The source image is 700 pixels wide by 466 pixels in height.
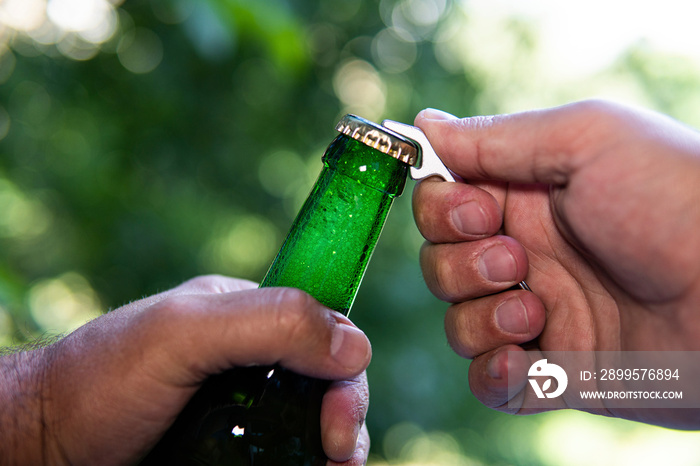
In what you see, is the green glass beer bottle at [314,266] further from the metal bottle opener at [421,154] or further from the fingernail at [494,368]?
the fingernail at [494,368]

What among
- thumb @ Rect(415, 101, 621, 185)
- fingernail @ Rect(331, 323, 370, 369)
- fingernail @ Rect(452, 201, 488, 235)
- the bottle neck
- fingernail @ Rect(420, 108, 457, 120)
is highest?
fingernail @ Rect(420, 108, 457, 120)

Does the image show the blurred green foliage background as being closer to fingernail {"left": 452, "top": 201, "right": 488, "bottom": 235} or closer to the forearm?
the forearm

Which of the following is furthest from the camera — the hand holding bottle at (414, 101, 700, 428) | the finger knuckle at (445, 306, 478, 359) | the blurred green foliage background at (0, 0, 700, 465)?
the blurred green foliage background at (0, 0, 700, 465)

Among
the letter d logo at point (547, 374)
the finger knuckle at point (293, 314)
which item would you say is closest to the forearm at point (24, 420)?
the finger knuckle at point (293, 314)

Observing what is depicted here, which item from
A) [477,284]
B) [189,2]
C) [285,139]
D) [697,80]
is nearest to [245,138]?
[285,139]

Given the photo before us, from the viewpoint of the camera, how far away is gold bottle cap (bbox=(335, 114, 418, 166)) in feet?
2.37

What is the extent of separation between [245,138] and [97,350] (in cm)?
211

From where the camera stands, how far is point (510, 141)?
0.86 metres

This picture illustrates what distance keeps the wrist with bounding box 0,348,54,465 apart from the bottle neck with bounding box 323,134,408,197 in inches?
21.3

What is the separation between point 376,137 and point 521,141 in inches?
11.1

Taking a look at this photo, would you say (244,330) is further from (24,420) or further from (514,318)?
(514,318)

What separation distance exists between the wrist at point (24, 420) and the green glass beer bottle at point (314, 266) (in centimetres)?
16

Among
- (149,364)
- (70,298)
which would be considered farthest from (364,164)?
(70,298)

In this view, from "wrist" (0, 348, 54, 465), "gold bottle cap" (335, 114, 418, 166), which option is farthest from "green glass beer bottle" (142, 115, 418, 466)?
"wrist" (0, 348, 54, 465)
